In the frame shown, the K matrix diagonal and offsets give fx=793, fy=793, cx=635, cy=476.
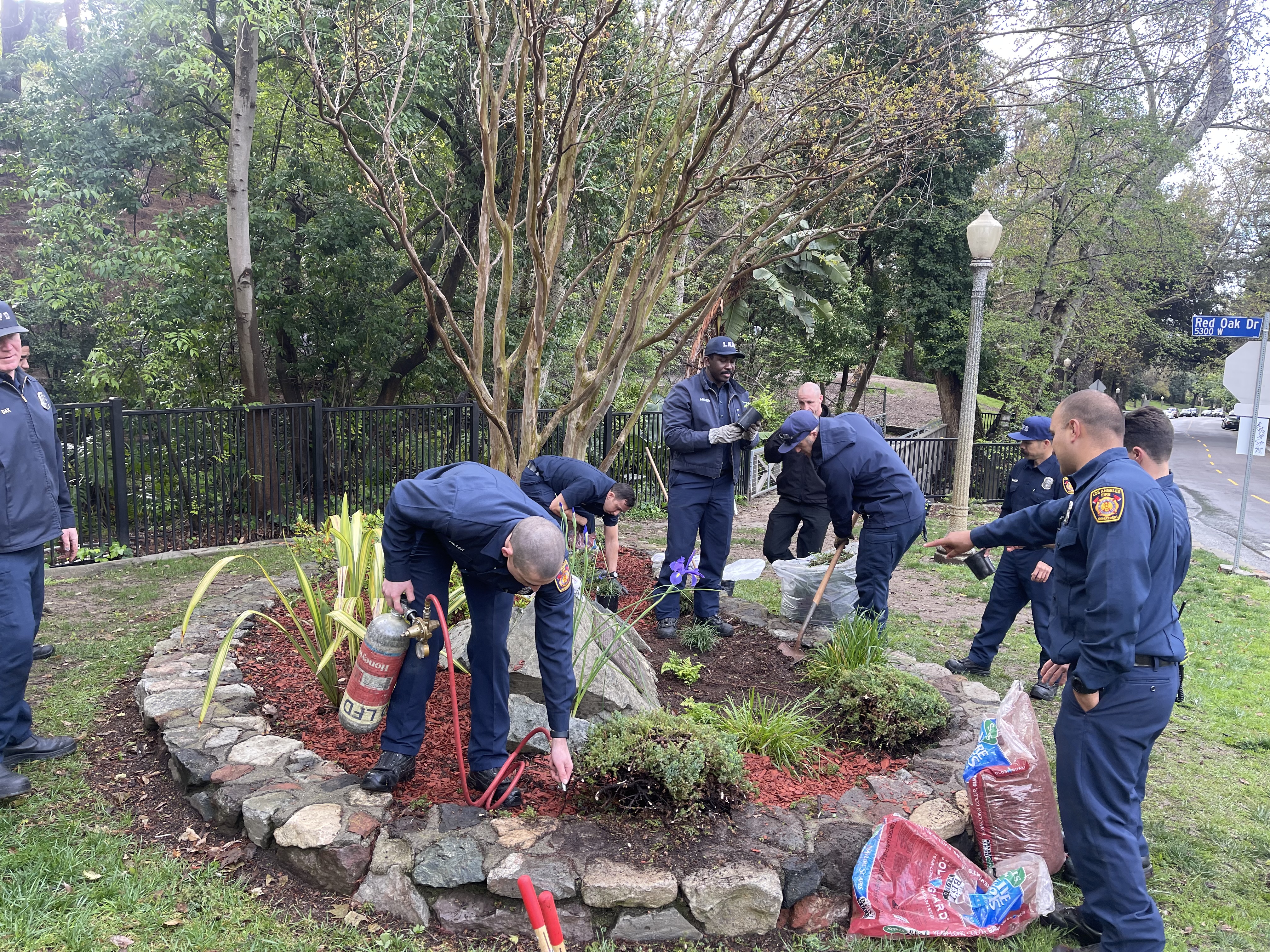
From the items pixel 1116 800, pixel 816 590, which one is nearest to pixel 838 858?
pixel 1116 800

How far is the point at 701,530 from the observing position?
526cm

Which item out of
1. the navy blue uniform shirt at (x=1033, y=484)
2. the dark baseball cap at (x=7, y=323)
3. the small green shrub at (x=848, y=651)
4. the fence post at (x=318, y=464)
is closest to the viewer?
the dark baseball cap at (x=7, y=323)

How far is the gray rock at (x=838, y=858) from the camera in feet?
9.27

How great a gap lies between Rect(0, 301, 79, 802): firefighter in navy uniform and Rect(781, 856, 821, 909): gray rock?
9.84 feet

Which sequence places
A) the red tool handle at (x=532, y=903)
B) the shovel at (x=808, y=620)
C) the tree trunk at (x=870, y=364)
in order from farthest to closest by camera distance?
the tree trunk at (x=870, y=364) → the shovel at (x=808, y=620) → the red tool handle at (x=532, y=903)

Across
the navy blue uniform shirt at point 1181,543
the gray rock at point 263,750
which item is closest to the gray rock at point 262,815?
the gray rock at point 263,750

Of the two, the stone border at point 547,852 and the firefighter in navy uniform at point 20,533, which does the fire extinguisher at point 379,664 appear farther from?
the firefighter in navy uniform at point 20,533

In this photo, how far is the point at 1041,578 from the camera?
4855mm

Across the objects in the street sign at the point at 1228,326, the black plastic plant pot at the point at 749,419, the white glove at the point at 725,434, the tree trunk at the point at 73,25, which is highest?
the tree trunk at the point at 73,25

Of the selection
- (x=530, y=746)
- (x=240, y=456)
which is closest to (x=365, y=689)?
(x=530, y=746)

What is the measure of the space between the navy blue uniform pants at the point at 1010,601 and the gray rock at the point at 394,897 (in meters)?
3.93

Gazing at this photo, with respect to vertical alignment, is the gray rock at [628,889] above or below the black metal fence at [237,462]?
below

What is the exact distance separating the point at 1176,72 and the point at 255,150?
16359 mm

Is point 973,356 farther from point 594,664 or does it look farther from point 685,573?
point 594,664
